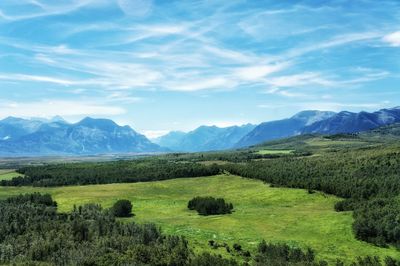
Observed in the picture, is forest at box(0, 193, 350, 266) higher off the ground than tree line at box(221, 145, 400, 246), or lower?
lower

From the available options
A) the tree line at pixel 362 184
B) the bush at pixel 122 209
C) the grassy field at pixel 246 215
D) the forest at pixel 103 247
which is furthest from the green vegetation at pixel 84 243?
the tree line at pixel 362 184

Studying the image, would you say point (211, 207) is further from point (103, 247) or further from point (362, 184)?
point (103, 247)

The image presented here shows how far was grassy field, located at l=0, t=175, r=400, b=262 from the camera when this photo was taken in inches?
3322

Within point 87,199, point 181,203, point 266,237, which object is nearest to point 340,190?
point 181,203

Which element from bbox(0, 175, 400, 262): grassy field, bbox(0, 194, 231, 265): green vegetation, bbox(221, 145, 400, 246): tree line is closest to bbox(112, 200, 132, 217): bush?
bbox(0, 175, 400, 262): grassy field

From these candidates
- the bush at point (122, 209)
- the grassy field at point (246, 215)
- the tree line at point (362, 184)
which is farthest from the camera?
the bush at point (122, 209)

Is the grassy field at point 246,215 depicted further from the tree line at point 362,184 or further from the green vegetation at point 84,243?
the green vegetation at point 84,243

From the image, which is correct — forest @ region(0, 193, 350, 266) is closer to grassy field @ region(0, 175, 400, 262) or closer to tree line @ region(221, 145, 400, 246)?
grassy field @ region(0, 175, 400, 262)

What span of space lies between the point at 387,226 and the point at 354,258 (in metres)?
15.5

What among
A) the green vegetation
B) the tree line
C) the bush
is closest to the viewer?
the green vegetation

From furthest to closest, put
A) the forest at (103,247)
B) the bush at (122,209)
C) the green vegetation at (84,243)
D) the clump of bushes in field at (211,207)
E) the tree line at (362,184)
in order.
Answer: the bush at (122,209) → the clump of bushes in field at (211,207) → the tree line at (362,184) → the green vegetation at (84,243) → the forest at (103,247)

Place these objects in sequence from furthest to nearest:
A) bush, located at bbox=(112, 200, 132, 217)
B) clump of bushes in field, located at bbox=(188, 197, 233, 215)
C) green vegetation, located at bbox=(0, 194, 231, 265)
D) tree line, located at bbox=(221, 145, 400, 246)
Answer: bush, located at bbox=(112, 200, 132, 217)
clump of bushes in field, located at bbox=(188, 197, 233, 215)
tree line, located at bbox=(221, 145, 400, 246)
green vegetation, located at bbox=(0, 194, 231, 265)

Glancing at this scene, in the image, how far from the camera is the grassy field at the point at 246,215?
84.4m

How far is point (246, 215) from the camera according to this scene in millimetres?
111188
